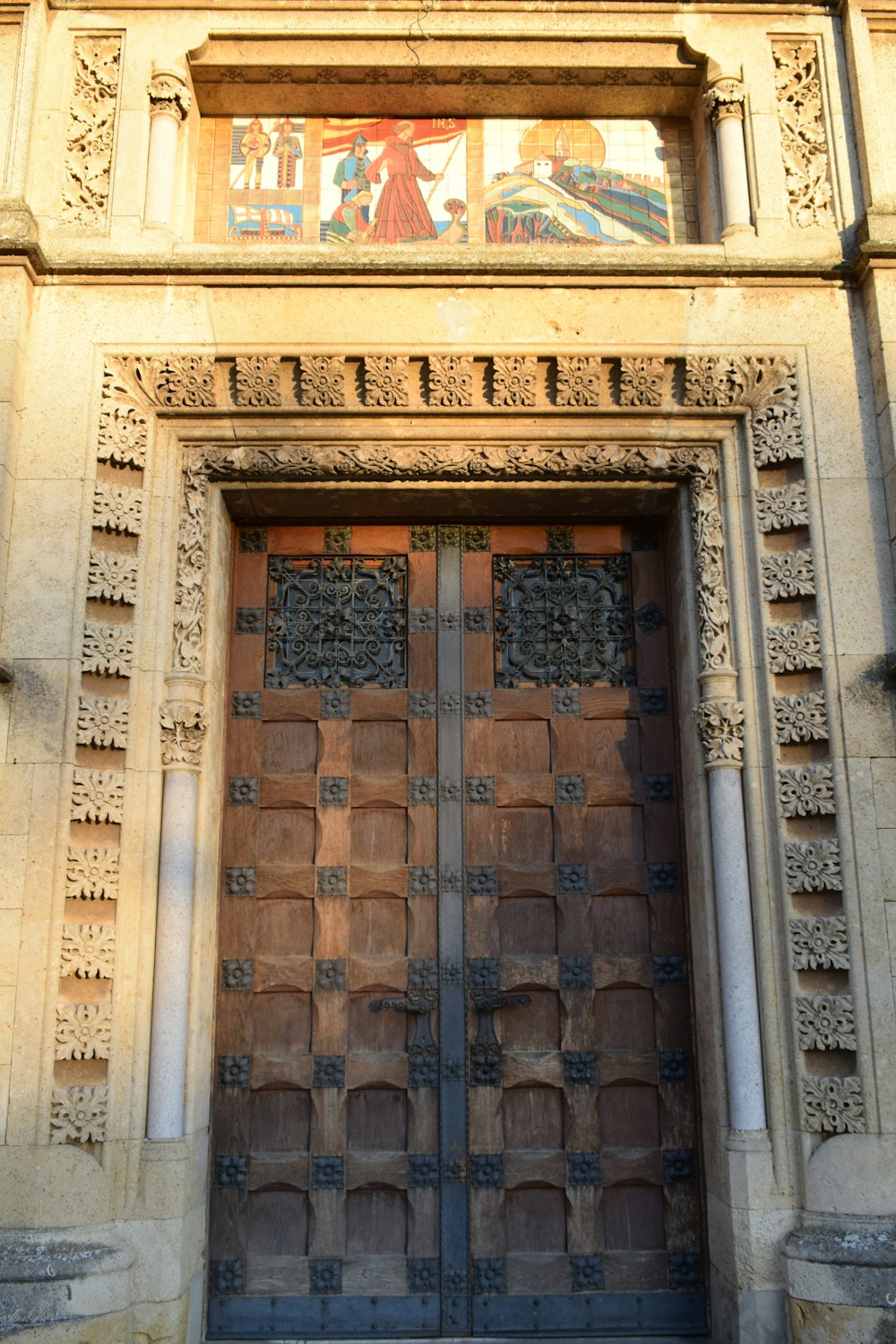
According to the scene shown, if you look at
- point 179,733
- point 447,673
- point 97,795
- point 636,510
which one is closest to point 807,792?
point 636,510

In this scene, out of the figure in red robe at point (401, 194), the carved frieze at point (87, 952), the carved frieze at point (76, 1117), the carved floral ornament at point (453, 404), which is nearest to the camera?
the carved frieze at point (76, 1117)

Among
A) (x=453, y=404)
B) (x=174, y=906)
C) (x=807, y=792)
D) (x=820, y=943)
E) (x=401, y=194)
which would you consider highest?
(x=401, y=194)

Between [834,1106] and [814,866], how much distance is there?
1.02m

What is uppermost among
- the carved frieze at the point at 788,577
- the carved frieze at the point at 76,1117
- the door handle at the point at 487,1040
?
the carved frieze at the point at 788,577

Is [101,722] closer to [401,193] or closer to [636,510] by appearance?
[636,510]

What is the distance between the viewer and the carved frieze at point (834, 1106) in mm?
5137

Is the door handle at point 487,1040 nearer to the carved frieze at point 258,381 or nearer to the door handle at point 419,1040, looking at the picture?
the door handle at point 419,1040

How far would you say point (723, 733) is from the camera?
18.5ft

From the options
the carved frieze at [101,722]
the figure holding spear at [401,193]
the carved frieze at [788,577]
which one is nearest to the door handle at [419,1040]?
the carved frieze at [101,722]

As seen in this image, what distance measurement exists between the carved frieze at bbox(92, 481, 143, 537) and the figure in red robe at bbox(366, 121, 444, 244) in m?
2.00

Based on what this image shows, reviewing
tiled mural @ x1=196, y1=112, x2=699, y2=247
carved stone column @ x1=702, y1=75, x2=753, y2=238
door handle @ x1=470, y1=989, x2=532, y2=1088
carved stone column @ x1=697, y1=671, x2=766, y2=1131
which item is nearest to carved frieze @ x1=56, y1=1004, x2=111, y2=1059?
door handle @ x1=470, y1=989, x2=532, y2=1088

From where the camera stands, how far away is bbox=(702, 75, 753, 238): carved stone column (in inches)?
246

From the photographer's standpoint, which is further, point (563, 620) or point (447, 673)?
point (563, 620)

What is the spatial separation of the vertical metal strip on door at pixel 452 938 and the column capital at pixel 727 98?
266 centimetres
